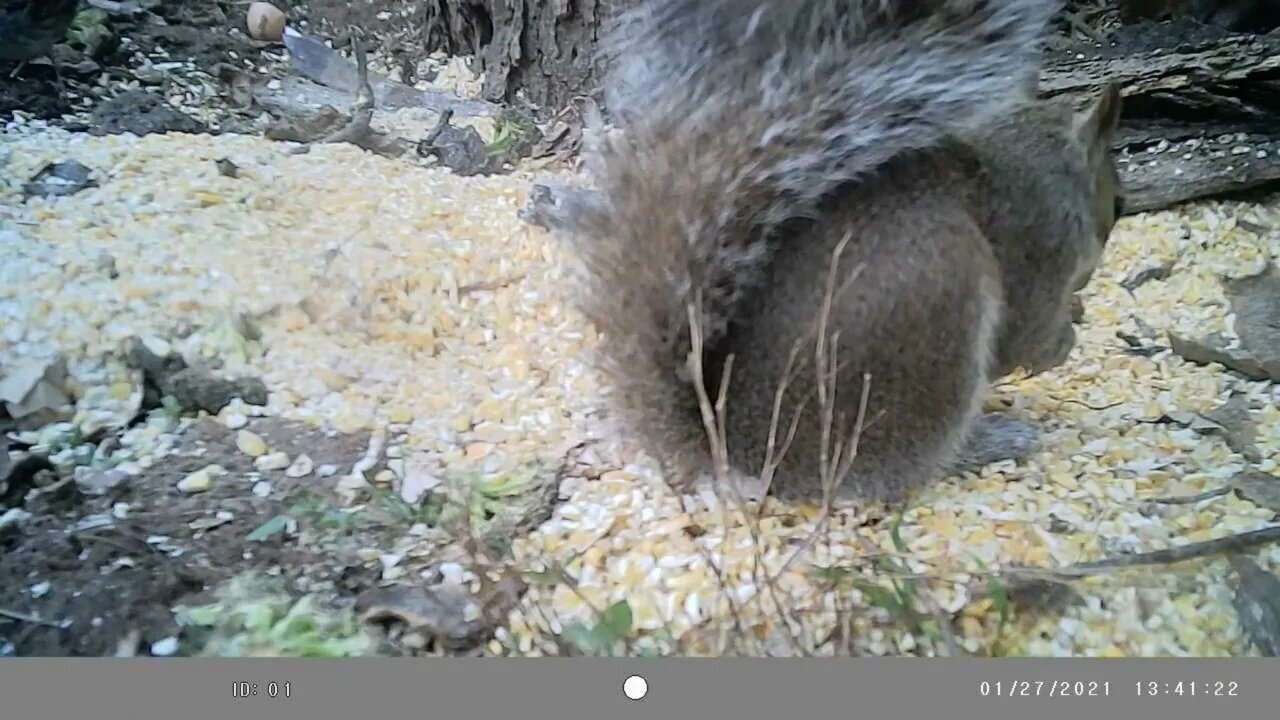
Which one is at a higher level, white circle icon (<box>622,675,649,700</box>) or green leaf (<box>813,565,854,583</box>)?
green leaf (<box>813,565,854,583</box>)

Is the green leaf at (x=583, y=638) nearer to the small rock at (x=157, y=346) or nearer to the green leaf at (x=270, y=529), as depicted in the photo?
the green leaf at (x=270, y=529)

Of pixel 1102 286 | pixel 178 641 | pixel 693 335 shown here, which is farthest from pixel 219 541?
pixel 1102 286

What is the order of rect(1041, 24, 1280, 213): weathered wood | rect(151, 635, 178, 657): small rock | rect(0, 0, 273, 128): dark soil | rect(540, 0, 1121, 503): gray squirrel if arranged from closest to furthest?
rect(151, 635, 178, 657): small rock < rect(540, 0, 1121, 503): gray squirrel < rect(0, 0, 273, 128): dark soil < rect(1041, 24, 1280, 213): weathered wood

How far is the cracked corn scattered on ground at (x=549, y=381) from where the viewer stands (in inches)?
29.6

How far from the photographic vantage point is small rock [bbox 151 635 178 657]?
71cm

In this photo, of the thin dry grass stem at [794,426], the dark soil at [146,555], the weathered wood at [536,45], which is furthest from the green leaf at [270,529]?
the weathered wood at [536,45]

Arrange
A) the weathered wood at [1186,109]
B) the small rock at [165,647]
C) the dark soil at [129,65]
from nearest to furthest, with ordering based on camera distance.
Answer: the small rock at [165,647], the dark soil at [129,65], the weathered wood at [1186,109]

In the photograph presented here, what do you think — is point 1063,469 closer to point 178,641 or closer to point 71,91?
point 178,641

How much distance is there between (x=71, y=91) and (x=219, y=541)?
20.9 inches

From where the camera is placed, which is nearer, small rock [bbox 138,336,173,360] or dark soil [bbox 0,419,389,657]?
dark soil [bbox 0,419,389,657]

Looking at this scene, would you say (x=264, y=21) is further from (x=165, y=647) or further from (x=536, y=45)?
(x=165, y=647)

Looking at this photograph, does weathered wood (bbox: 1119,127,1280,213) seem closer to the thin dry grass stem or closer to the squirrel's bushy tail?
the squirrel's bushy tail

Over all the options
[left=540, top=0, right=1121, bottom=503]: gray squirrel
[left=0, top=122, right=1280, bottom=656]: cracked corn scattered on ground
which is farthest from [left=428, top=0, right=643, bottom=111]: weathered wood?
[left=540, top=0, right=1121, bottom=503]: gray squirrel

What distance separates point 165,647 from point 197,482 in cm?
14
